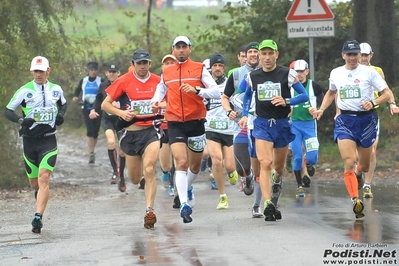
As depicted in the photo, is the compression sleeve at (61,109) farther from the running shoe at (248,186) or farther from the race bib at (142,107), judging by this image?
the running shoe at (248,186)

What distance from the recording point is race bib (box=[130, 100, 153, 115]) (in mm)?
13047

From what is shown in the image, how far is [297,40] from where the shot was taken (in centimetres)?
2272

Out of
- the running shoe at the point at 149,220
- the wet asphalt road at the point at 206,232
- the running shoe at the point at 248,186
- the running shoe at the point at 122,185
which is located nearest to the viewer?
the wet asphalt road at the point at 206,232

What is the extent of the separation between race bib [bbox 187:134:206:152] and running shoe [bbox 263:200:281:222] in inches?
52.2

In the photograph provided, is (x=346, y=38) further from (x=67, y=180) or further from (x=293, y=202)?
(x=293, y=202)

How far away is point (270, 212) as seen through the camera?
40.6ft

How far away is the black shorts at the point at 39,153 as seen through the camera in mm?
13258

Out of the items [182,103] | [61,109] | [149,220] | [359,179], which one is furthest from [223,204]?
[61,109]

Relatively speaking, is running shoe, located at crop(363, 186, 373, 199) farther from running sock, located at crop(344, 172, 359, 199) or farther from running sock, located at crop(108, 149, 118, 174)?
running sock, located at crop(108, 149, 118, 174)

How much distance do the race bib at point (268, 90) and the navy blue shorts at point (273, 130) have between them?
0.28 meters

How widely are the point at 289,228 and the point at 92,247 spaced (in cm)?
228

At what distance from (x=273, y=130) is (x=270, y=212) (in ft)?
3.23

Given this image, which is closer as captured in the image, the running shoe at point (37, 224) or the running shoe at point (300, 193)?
the running shoe at point (37, 224)

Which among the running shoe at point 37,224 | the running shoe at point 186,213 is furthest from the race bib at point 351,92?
the running shoe at point 37,224
